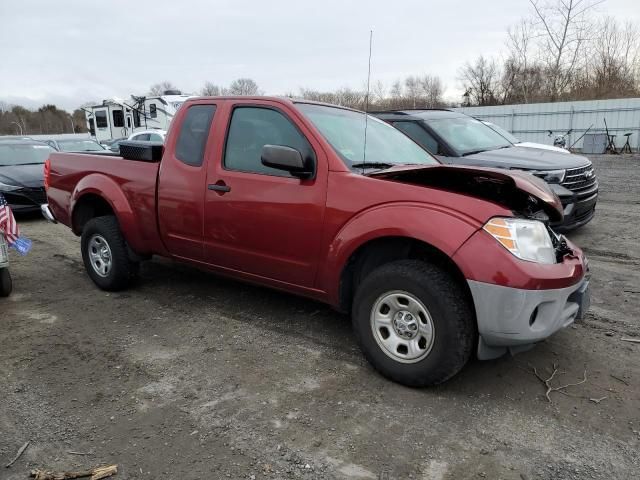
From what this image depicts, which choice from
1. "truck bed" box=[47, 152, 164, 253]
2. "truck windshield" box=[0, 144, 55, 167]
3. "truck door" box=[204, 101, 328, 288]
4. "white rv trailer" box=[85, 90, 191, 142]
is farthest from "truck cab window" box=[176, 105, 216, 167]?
"white rv trailer" box=[85, 90, 191, 142]

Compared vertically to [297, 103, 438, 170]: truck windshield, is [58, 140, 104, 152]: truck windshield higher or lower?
lower

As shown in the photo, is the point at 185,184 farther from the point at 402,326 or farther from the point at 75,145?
the point at 75,145

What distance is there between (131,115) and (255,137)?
19797 millimetres

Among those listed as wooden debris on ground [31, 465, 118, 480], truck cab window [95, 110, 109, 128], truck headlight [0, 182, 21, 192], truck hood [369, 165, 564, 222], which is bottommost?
wooden debris on ground [31, 465, 118, 480]

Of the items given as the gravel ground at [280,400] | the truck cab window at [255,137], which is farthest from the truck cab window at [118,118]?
the truck cab window at [255,137]

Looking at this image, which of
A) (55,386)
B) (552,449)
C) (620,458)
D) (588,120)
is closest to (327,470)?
(552,449)

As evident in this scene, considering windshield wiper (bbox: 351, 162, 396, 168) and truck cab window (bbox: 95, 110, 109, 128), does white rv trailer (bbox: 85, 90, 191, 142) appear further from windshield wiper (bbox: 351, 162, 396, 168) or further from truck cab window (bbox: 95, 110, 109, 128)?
windshield wiper (bbox: 351, 162, 396, 168)

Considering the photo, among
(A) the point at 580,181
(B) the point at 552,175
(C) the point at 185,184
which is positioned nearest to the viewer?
(C) the point at 185,184

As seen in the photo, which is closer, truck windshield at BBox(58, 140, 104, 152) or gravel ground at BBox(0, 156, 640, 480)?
gravel ground at BBox(0, 156, 640, 480)

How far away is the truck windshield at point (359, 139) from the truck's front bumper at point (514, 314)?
1.32 metres

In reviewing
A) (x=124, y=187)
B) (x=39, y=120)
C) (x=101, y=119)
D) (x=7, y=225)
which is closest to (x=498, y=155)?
(x=124, y=187)

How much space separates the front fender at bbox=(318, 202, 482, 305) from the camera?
118 inches

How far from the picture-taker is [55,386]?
3.37m

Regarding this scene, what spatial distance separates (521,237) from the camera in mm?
2959
